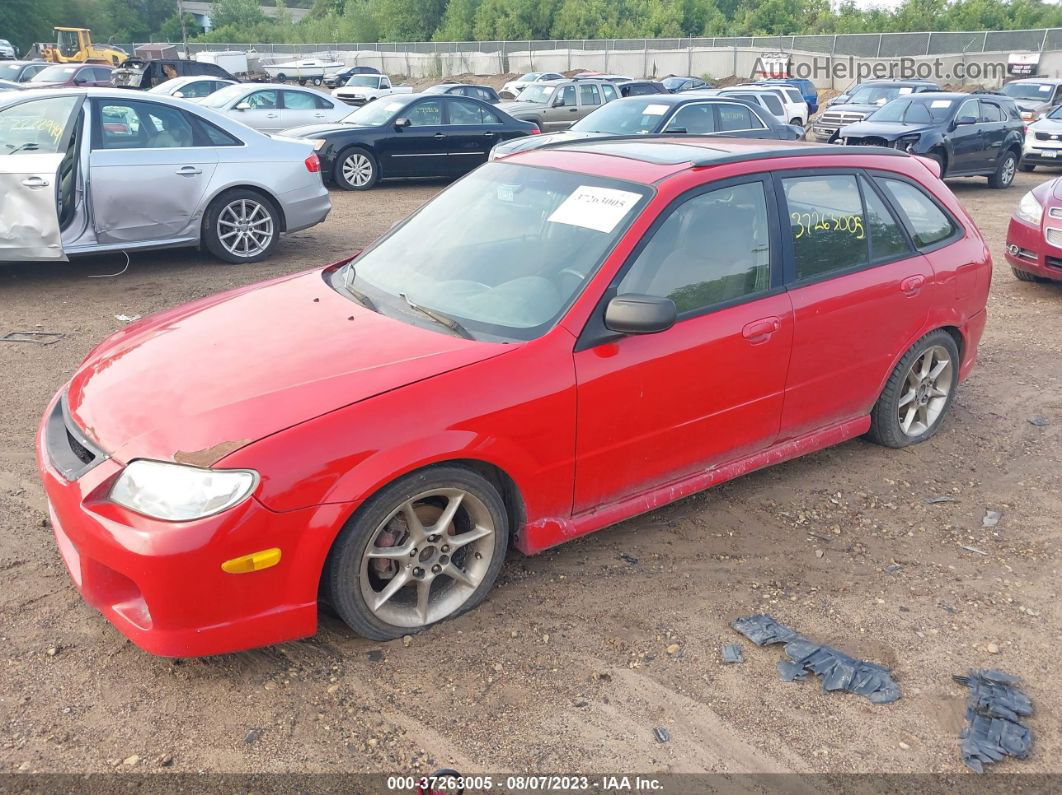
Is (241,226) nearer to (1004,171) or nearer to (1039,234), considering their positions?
(1039,234)

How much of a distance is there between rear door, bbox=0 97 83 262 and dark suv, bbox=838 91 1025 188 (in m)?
13.0

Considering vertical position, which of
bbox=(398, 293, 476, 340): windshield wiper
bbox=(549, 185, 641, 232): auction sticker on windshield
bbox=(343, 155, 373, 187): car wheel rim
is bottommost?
bbox=(343, 155, 373, 187): car wheel rim

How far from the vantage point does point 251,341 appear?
345 centimetres

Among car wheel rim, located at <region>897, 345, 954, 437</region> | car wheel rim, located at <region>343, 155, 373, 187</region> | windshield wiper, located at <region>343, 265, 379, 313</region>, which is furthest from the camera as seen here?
car wheel rim, located at <region>343, 155, 373, 187</region>

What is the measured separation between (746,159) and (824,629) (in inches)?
82.1

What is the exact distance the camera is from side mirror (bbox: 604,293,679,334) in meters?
3.32

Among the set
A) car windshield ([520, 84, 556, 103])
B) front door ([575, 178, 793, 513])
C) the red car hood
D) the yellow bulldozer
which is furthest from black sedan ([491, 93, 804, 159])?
the yellow bulldozer

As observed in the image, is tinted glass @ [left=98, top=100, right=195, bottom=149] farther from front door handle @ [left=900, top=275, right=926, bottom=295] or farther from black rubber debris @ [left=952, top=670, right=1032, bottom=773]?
black rubber debris @ [left=952, top=670, right=1032, bottom=773]

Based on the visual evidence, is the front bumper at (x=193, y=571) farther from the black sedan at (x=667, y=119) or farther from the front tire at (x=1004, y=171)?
the front tire at (x=1004, y=171)

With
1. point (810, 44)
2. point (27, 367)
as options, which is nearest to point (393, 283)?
point (27, 367)

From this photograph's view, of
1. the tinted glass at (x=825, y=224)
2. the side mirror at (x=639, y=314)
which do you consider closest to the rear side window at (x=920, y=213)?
the tinted glass at (x=825, y=224)

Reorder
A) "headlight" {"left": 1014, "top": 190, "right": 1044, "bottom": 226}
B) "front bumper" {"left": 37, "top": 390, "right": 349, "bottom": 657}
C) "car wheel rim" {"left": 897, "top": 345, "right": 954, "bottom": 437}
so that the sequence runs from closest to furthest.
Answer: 1. "front bumper" {"left": 37, "top": 390, "right": 349, "bottom": 657}
2. "car wheel rim" {"left": 897, "top": 345, "right": 954, "bottom": 437}
3. "headlight" {"left": 1014, "top": 190, "right": 1044, "bottom": 226}

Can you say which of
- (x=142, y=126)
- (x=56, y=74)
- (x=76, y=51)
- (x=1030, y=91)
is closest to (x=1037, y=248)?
(x=142, y=126)

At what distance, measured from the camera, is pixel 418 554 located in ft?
10.5
